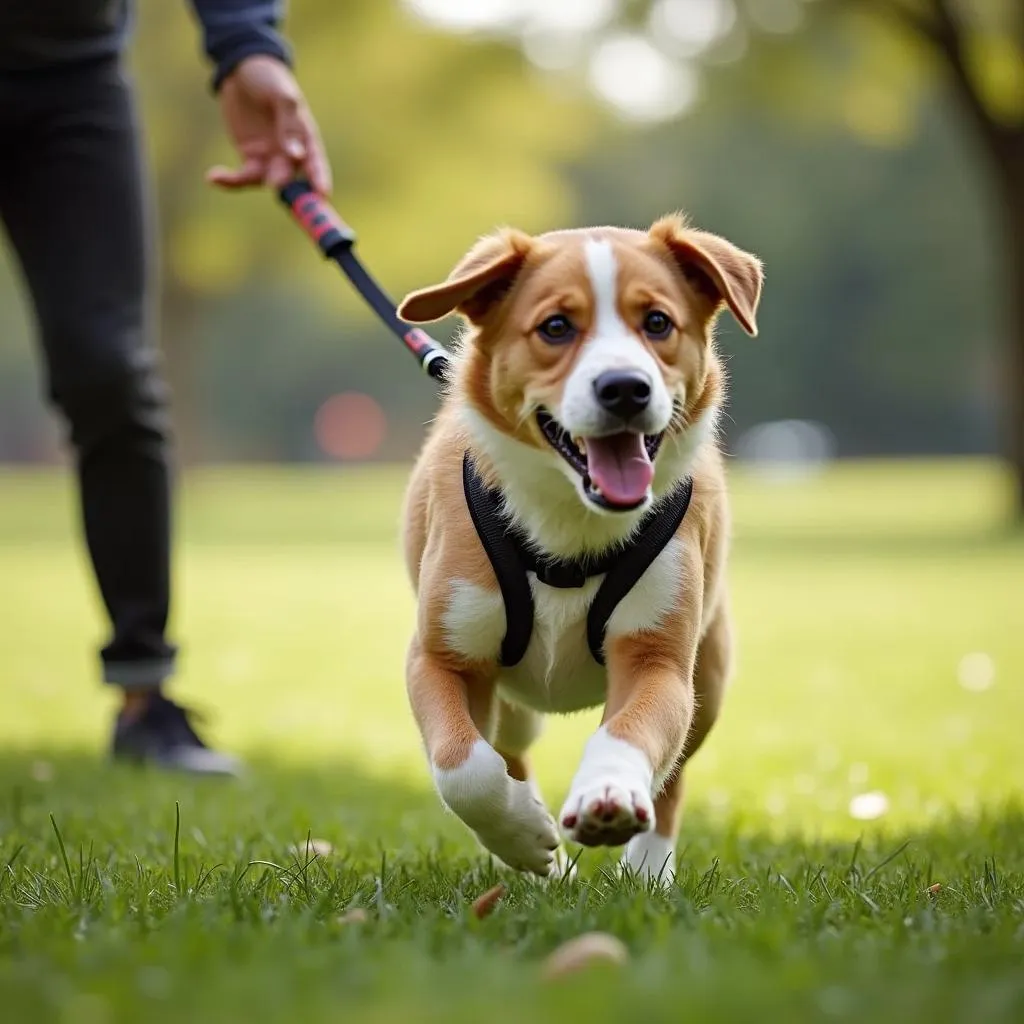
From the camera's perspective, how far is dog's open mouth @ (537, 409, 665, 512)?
3.48 m

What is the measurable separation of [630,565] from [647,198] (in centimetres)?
5372

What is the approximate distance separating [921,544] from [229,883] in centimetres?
1563

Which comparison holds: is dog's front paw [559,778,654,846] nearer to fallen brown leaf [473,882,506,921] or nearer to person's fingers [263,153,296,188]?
fallen brown leaf [473,882,506,921]

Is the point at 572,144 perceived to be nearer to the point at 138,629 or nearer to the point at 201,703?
the point at 201,703

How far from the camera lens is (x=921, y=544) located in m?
18.0

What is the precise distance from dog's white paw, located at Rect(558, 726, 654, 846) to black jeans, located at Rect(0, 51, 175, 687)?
2761mm

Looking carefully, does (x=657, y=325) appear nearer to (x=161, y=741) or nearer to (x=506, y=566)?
(x=506, y=566)

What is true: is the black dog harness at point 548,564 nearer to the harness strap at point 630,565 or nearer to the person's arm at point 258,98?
the harness strap at point 630,565

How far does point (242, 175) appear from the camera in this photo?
16.3 feet

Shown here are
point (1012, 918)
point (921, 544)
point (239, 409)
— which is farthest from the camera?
point (239, 409)

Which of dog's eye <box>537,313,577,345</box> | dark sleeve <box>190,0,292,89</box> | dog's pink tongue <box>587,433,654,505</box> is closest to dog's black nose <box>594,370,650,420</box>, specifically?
dog's pink tongue <box>587,433,654,505</box>

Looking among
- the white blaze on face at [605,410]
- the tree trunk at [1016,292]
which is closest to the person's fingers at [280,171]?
the white blaze on face at [605,410]

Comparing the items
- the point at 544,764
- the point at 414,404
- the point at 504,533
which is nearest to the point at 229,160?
the point at 544,764

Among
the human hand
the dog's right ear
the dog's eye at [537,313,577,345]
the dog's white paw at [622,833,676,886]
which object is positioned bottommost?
the dog's white paw at [622,833,676,886]
